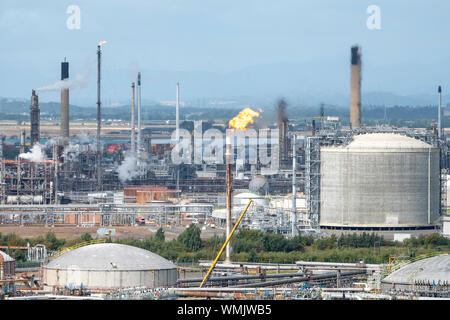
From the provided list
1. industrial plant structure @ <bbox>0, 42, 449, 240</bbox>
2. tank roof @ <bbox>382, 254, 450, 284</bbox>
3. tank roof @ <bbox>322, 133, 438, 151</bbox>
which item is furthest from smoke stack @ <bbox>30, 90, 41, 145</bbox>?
tank roof @ <bbox>382, 254, 450, 284</bbox>

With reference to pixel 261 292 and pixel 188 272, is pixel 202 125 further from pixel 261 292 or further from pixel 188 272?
pixel 261 292

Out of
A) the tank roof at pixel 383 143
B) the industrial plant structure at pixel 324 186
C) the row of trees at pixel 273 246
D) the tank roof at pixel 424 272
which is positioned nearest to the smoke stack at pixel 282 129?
the industrial plant structure at pixel 324 186

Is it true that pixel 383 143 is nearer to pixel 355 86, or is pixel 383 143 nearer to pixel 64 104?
pixel 355 86

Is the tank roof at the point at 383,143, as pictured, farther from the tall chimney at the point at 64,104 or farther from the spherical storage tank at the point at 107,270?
the tall chimney at the point at 64,104

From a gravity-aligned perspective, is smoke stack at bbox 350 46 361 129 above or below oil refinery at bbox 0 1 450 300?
above

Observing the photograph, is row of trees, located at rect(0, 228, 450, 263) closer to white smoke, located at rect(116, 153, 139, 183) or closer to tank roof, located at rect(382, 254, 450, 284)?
tank roof, located at rect(382, 254, 450, 284)

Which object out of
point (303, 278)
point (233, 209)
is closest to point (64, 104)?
point (233, 209)
